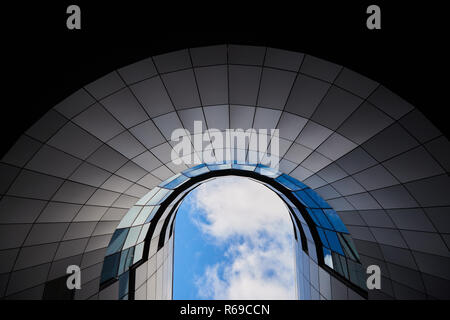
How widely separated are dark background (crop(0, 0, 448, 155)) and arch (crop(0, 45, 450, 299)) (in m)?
0.26

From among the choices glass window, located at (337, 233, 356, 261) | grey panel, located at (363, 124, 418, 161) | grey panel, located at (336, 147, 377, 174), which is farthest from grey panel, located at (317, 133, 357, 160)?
glass window, located at (337, 233, 356, 261)

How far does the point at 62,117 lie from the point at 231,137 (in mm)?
5165

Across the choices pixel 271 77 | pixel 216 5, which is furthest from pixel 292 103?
pixel 216 5

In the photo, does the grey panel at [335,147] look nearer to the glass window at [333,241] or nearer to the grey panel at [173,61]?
the grey panel at [173,61]

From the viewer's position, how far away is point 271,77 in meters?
5.54

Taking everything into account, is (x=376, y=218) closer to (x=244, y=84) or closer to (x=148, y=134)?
(x=244, y=84)

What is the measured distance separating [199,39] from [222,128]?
3.15 m

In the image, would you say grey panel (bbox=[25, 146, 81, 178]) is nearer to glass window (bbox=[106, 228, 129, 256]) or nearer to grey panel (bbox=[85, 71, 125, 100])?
grey panel (bbox=[85, 71, 125, 100])

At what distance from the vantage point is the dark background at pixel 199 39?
14.1 feet

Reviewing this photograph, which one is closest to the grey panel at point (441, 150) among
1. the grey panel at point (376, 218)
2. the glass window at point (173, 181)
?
the grey panel at point (376, 218)

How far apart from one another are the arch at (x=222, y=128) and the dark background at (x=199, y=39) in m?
0.26

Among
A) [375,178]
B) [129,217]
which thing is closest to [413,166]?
[375,178]
